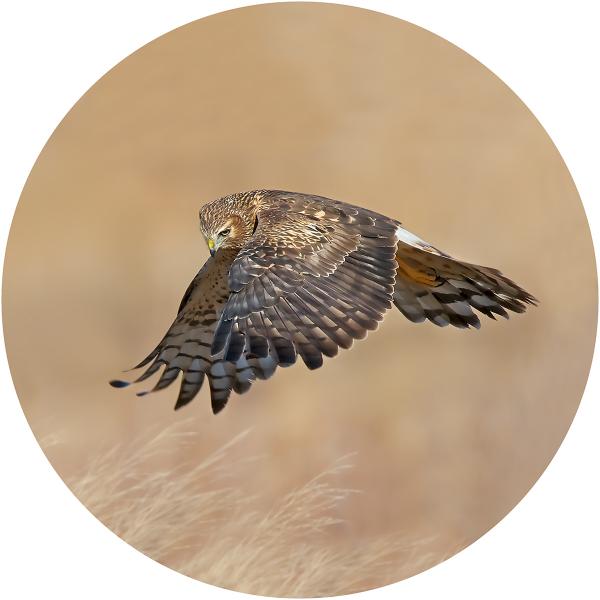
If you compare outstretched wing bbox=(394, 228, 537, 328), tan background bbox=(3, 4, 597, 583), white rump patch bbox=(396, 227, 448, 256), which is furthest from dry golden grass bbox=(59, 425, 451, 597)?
white rump patch bbox=(396, 227, 448, 256)

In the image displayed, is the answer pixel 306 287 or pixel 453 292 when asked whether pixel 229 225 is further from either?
pixel 453 292

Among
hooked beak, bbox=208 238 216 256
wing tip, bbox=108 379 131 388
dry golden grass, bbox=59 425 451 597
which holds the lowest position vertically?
dry golden grass, bbox=59 425 451 597

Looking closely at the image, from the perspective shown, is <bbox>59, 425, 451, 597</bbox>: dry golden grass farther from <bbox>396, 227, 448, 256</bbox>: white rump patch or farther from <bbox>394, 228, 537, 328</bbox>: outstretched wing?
A: <bbox>396, 227, 448, 256</bbox>: white rump patch

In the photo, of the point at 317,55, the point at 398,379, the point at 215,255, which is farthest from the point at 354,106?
the point at 398,379

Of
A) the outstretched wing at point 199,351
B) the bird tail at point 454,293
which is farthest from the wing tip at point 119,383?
the bird tail at point 454,293

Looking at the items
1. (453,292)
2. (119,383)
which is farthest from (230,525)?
(453,292)

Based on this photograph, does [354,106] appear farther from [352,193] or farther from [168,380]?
[168,380]

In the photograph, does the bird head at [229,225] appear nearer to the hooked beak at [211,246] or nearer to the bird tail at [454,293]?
the hooked beak at [211,246]
